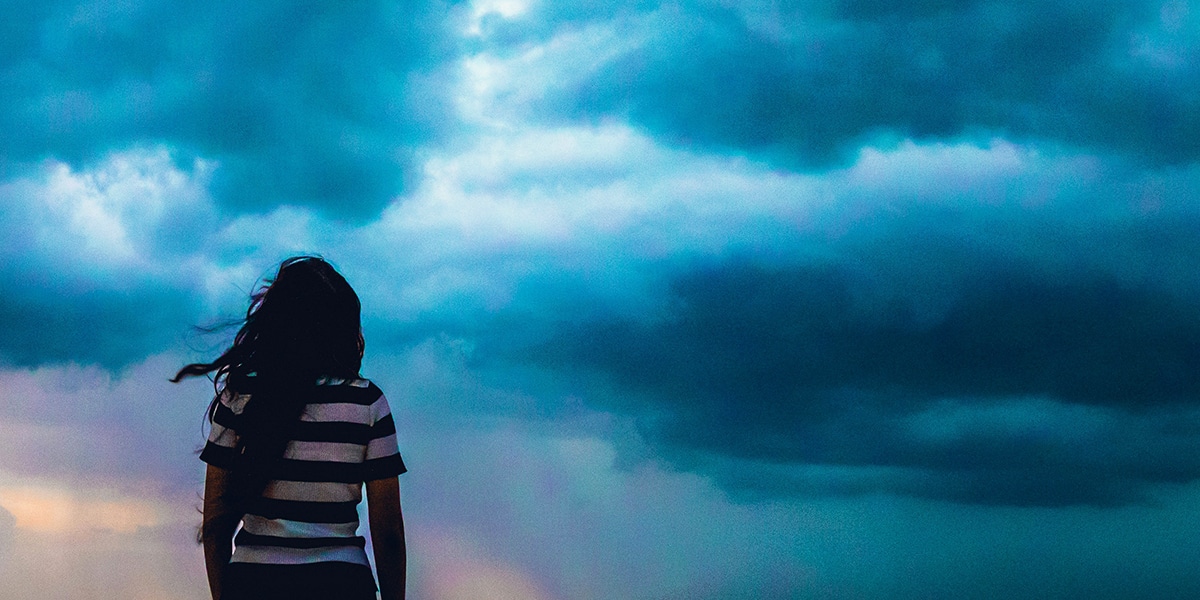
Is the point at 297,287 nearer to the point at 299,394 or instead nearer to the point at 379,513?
the point at 299,394

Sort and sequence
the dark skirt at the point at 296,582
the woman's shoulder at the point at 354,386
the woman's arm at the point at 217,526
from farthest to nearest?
the woman's arm at the point at 217,526
the woman's shoulder at the point at 354,386
the dark skirt at the point at 296,582

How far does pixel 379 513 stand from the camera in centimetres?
678

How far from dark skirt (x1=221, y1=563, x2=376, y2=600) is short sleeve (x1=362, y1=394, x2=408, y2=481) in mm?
576

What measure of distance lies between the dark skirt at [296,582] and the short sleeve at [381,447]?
58cm

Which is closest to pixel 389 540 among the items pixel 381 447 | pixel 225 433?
pixel 381 447

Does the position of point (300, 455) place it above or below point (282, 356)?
below

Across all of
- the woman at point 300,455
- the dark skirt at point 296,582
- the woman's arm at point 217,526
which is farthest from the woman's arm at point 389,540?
the woman's arm at point 217,526

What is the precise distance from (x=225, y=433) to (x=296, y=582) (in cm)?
104

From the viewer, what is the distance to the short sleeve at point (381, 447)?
6594 millimetres

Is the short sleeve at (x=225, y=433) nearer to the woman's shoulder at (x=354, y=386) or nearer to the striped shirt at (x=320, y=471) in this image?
the striped shirt at (x=320, y=471)

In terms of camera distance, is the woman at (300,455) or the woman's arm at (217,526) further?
the woman's arm at (217,526)

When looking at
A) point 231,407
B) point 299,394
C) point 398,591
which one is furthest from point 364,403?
point 398,591

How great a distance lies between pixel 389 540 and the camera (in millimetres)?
6867

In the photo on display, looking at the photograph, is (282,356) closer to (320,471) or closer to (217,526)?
(320,471)
